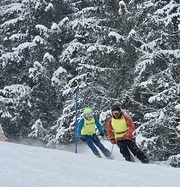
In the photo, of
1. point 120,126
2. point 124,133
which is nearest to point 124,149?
point 124,133

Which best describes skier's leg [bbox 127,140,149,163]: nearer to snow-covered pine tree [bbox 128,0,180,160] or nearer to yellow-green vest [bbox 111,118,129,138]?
yellow-green vest [bbox 111,118,129,138]

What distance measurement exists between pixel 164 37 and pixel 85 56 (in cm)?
371

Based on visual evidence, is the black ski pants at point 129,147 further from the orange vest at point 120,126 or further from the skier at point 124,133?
the orange vest at point 120,126

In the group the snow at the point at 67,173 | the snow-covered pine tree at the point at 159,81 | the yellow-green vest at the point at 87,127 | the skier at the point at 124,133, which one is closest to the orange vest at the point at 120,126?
the skier at the point at 124,133

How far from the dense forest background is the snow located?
6.91 meters

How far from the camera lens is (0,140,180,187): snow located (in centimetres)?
484

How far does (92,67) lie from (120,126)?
6302 mm

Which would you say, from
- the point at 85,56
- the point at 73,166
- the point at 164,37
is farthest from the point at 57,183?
the point at 85,56

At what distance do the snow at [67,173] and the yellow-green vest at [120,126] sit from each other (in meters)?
2.39

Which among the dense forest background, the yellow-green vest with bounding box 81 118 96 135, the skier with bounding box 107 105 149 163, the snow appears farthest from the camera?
the dense forest background

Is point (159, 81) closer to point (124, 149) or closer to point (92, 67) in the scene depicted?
point (92, 67)

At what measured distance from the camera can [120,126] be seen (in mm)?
9852

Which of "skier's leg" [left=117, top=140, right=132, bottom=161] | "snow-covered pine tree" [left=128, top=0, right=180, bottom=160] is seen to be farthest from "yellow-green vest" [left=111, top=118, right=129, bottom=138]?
"snow-covered pine tree" [left=128, top=0, right=180, bottom=160]

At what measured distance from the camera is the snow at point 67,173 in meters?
4.84
